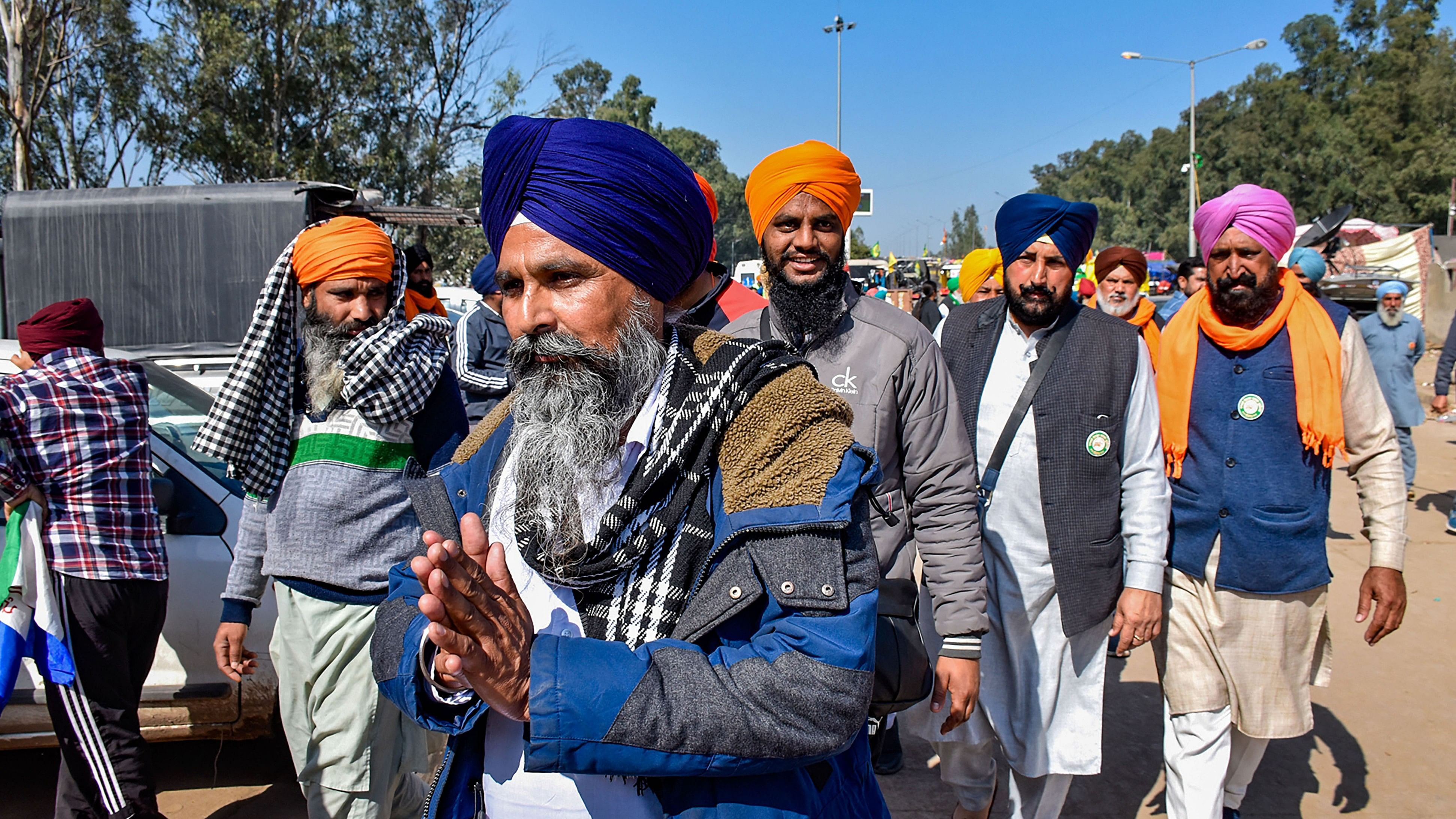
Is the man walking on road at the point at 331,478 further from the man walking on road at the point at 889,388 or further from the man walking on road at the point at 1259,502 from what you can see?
the man walking on road at the point at 1259,502

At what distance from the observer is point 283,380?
2.88 meters

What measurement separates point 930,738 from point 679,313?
2.00m

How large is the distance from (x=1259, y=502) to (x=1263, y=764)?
1.73m

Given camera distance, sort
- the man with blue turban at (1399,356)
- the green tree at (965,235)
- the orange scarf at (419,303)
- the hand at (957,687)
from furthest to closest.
→ the green tree at (965,235), the man with blue turban at (1399,356), the orange scarf at (419,303), the hand at (957,687)

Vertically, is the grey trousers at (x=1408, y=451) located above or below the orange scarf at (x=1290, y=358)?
below

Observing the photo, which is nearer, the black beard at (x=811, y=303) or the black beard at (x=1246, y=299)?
the black beard at (x=811, y=303)

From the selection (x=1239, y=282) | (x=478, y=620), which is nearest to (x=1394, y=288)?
(x=1239, y=282)

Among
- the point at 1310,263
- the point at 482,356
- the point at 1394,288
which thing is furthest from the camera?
the point at 1394,288

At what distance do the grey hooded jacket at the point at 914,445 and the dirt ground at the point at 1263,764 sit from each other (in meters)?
1.63

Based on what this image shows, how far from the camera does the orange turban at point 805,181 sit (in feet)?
9.75

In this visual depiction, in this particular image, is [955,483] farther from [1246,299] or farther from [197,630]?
[197,630]

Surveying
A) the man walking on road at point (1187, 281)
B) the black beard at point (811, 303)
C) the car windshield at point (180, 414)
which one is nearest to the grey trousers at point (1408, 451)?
the man walking on road at point (1187, 281)

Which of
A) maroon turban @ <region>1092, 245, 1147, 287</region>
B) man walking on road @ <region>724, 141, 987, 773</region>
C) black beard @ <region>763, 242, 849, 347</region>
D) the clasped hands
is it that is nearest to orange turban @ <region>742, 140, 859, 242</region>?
man walking on road @ <region>724, 141, 987, 773</region>

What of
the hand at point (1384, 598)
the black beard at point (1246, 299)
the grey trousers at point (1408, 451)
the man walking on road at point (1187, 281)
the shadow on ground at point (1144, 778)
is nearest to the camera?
the hand at point (1384, 598)
